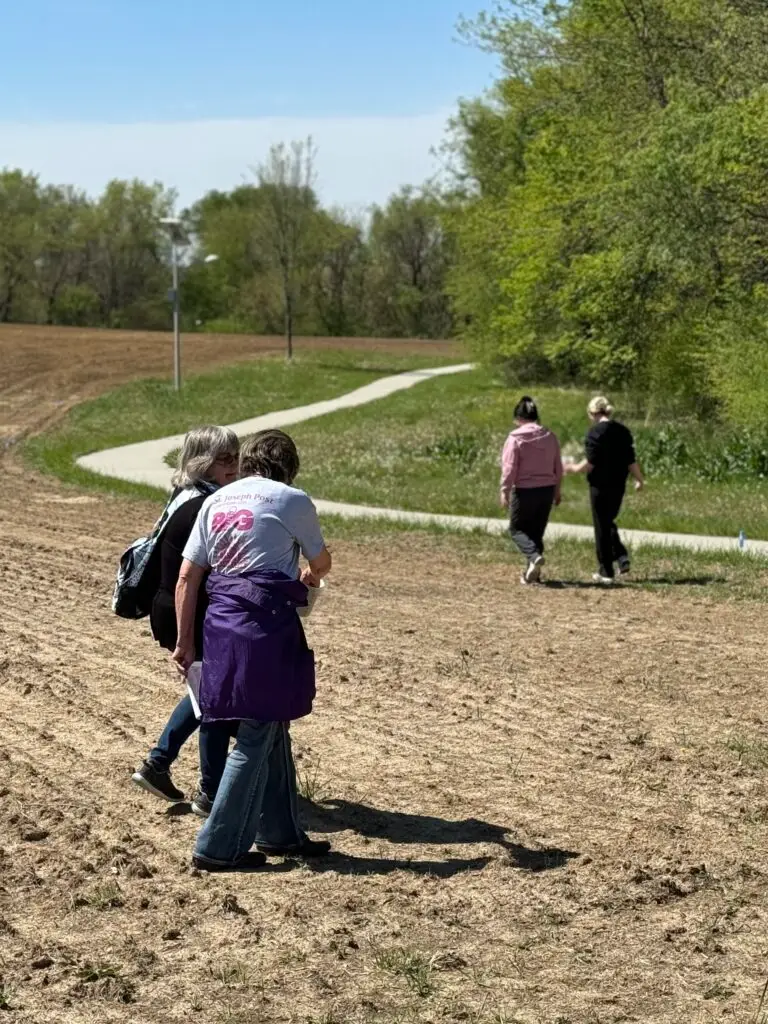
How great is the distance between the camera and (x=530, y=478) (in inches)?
512

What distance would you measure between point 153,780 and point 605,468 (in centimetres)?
743

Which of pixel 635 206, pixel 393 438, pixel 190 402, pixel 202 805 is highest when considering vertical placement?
pixel 635 206

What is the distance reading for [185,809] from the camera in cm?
660

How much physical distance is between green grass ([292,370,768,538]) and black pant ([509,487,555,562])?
4.09 meters

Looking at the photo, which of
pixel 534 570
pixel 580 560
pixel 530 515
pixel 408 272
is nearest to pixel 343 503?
pixel 580 560

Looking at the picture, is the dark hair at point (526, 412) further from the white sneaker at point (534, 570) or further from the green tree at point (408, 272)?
the green tree at point (408, 272)

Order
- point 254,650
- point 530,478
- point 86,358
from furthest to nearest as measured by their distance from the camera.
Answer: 1. point 86,358
2. point 530,478
3. point 254,650

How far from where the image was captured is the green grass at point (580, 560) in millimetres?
13250

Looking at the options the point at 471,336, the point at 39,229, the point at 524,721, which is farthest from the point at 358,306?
the point at 524,721

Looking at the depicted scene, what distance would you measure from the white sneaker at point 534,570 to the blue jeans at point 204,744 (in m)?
7.11

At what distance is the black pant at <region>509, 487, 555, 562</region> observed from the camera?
13.1 m

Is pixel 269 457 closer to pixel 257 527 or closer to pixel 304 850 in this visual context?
pixel 257 527

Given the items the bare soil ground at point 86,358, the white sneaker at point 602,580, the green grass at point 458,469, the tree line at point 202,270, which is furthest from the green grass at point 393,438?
the tree line at point 202,270

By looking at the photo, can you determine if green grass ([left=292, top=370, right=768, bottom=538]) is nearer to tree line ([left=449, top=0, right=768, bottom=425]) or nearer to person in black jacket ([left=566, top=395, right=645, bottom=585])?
tree line ([left=449, top=0, right=768, bottom=425])
